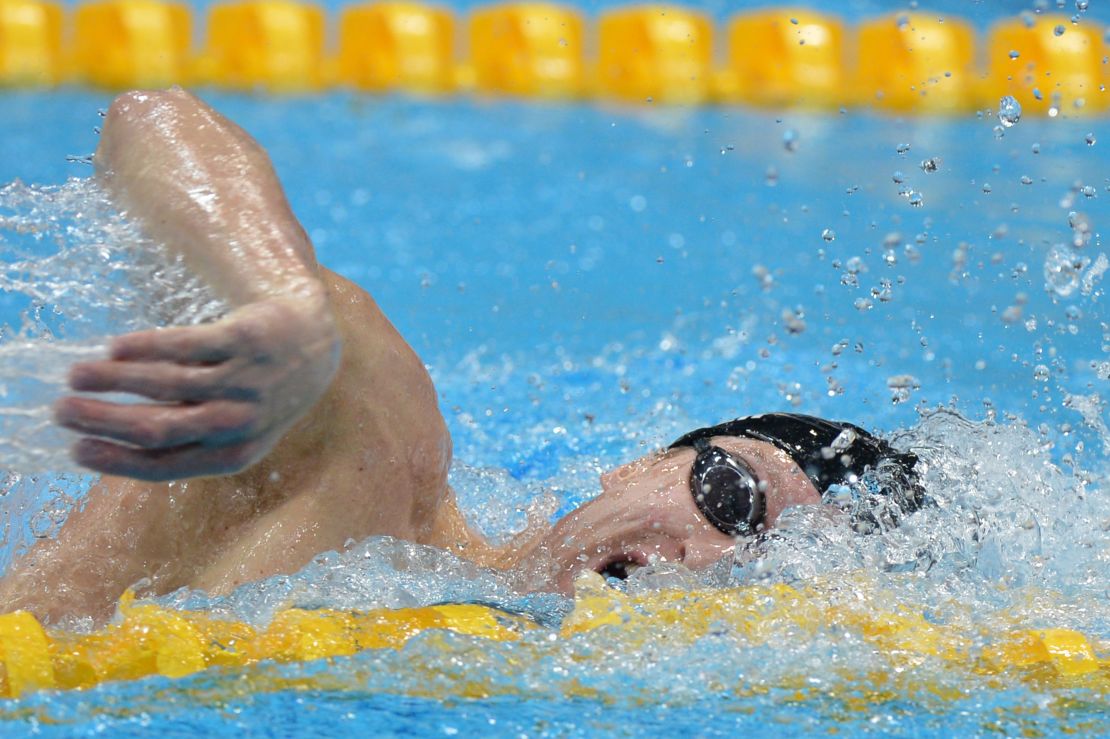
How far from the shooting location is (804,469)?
64.6 inches

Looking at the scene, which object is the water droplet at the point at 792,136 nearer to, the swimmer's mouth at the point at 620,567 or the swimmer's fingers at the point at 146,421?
the swimmer's mouth at the point at 620,567

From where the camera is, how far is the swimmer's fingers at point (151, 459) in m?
1.04

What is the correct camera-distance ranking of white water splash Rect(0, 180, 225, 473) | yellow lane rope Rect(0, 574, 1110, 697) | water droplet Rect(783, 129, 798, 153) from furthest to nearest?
water droplet Rect(783, 129, 798, 153)
yellow lane rope Rect(0, 574, 1110, 697)
white water splash Rect(0, 180, 225, 473)

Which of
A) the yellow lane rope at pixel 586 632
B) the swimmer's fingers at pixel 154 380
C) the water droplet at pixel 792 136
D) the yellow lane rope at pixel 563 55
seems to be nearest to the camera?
the swimmer's fingers at pixel 154 380

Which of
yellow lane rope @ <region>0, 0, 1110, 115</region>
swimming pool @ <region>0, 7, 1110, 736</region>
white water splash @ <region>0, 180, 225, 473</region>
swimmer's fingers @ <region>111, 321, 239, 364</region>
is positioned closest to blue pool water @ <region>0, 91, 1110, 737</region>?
swimming pool @ <region>0, 7, 1110, 736</region>

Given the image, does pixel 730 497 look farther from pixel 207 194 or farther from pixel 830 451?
pixel 207 194

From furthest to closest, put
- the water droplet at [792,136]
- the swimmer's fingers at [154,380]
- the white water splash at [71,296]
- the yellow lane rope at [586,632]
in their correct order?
the water droplet at [792,136], the yellow lane rope at [586,632], the white water splash at [71,296], the swimmer's fingers at [154,380]

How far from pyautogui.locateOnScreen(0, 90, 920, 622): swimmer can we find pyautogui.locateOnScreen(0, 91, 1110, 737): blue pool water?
0.30 feet

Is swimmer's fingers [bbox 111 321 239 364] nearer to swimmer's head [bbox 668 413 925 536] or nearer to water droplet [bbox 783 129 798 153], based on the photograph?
swimmer's head [bbox 668 413 925 536]

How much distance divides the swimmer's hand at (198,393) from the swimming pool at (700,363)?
10.8 inches

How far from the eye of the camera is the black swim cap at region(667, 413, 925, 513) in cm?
165

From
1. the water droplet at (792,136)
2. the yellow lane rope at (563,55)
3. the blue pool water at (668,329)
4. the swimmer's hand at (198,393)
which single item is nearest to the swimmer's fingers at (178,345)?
the swimmer's hand at (198,393)

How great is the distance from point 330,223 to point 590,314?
0.93m

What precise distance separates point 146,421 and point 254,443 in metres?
0.09
